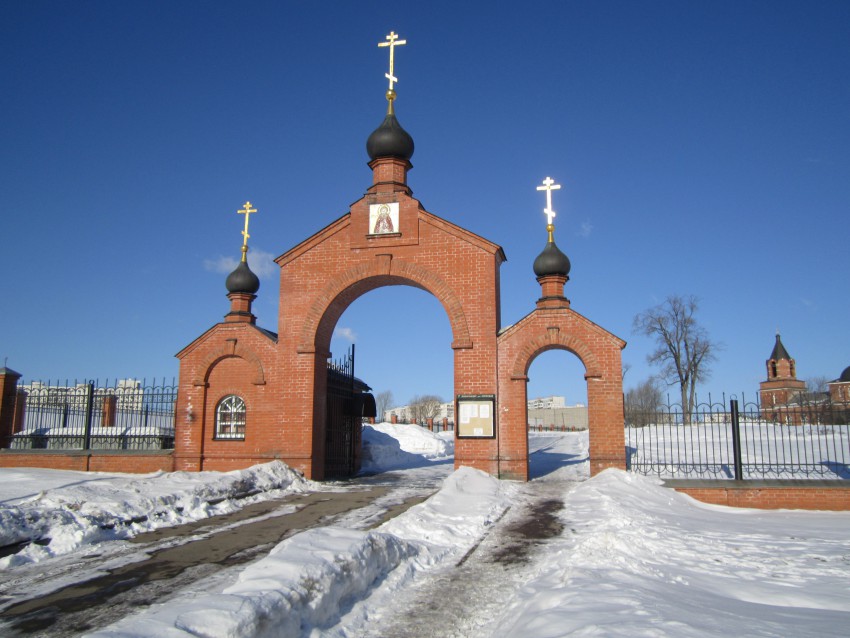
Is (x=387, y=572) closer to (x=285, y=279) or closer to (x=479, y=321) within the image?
(x=479, y=321)

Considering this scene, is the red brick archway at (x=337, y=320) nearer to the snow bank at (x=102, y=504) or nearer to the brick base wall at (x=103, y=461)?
the brick base wall at (x=103, y=461)

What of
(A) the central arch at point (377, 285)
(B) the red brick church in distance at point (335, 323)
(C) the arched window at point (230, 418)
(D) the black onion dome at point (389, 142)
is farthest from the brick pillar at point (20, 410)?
(D) the black onion dome at point (389, 142)

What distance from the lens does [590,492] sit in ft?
41.1

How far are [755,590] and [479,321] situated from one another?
10.7 m

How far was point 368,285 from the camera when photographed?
57.0 feet

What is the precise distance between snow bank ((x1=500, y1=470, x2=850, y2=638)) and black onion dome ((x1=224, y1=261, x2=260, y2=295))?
10939 millimetres

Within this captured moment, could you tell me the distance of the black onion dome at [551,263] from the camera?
16516 millimetres

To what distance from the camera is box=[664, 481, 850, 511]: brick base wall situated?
12.8 m

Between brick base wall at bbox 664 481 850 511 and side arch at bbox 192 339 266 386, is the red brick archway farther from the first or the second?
brick base wall at bbox 664 481 850 511

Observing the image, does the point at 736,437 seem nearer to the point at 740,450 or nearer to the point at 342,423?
the point at 740,450

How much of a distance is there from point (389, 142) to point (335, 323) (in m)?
5.21

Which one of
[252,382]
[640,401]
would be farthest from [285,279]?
[640,401]

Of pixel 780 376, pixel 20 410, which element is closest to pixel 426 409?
pixel 780 376

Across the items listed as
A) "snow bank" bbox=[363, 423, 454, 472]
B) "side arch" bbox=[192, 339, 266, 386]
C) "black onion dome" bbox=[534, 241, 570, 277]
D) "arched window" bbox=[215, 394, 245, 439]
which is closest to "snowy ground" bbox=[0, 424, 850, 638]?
"arched window" bbox=[215, 394, 245, 439]
